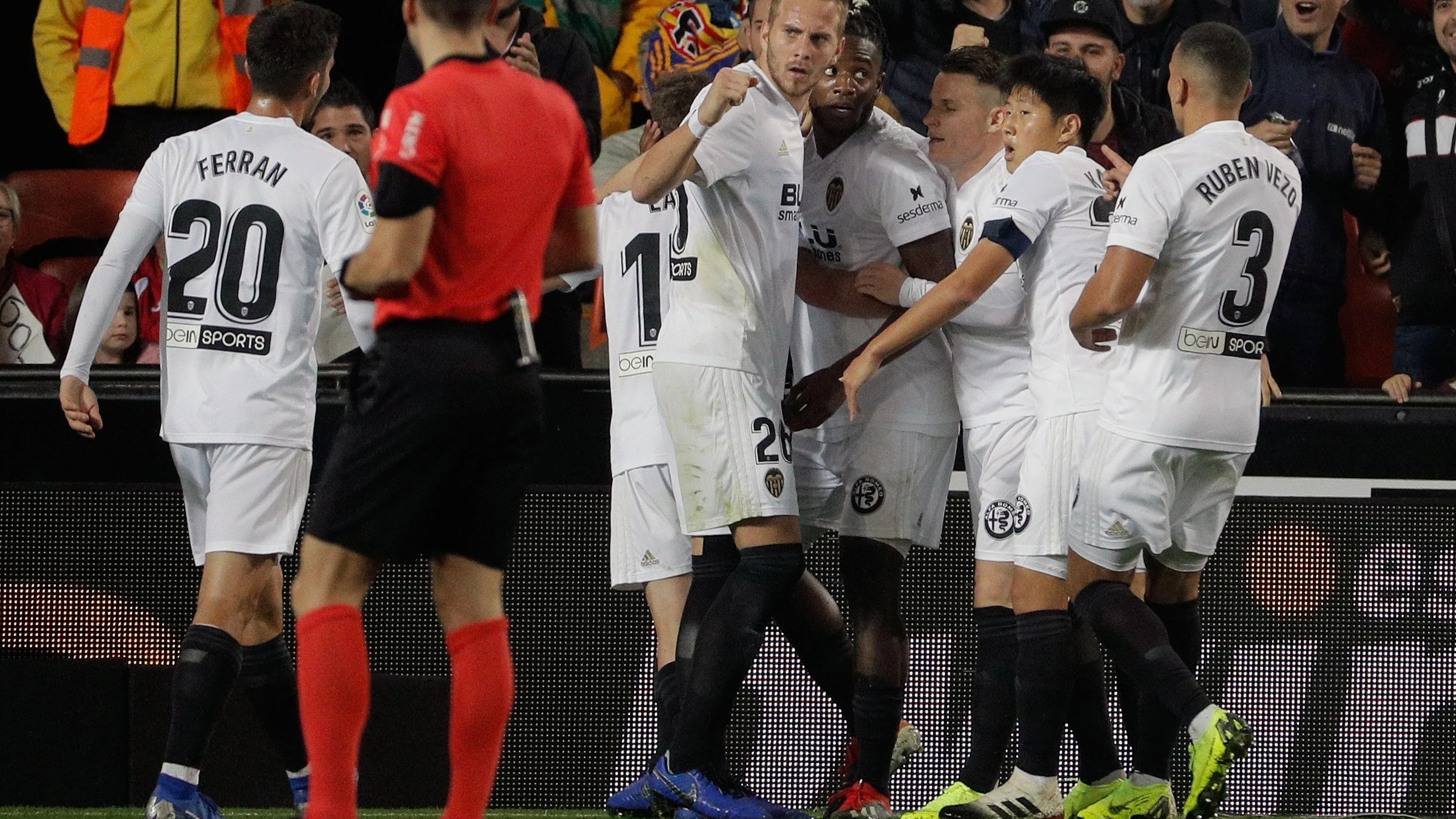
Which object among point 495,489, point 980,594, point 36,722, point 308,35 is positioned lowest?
point 36,722

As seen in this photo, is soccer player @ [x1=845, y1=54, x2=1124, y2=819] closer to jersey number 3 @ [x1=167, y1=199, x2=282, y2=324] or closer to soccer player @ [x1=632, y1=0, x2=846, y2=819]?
soccer player @ [x1=632, y1=0, x2=846, y2=819]

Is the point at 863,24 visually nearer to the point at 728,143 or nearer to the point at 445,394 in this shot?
the point at 728,143

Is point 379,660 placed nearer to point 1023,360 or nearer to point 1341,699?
point 1023,360

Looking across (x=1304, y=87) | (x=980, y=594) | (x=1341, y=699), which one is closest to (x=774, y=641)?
(x=980, y=594)

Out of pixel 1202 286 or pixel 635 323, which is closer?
pixel 1202 286

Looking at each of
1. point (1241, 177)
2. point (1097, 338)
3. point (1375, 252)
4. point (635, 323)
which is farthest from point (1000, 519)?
point (1375, 252)

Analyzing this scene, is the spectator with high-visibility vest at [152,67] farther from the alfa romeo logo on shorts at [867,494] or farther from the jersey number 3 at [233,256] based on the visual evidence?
the alfa romeo logo on shorts at [867,494]

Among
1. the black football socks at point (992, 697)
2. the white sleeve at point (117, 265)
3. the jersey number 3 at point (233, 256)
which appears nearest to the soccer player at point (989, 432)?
the black football socks at point (992, 697)

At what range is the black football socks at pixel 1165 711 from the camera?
507 cm

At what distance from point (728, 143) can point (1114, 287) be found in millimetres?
1136

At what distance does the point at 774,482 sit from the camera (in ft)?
15.9

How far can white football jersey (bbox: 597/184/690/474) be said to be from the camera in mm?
5504

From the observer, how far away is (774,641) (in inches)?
233

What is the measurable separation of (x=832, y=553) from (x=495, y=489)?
97.3 inches
